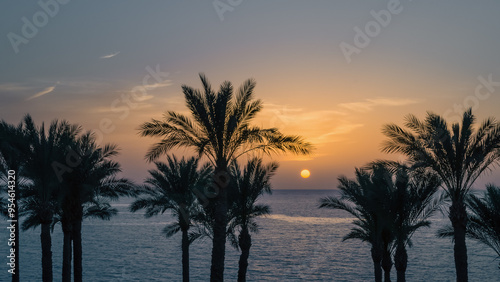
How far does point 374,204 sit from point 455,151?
4.68m

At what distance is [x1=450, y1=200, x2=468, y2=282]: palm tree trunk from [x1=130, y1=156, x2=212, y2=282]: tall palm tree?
46.8 ft

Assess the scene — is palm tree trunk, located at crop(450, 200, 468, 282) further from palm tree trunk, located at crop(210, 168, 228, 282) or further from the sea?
the sea

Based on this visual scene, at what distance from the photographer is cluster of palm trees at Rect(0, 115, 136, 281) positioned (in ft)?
61.6

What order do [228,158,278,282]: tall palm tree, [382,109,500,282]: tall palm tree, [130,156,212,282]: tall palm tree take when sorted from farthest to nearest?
[130,156,212,282]: tall palm tree < [228,158,278,282]: tall palm tree < [382,109,500,282]: tall palm tree

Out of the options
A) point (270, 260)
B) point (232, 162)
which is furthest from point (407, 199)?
point (270, 260)

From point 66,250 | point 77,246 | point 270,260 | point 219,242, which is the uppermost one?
point 219,242

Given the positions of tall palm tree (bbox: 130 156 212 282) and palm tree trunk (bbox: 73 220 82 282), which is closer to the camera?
palm tree trunk (bbox: 73 220 82 282)

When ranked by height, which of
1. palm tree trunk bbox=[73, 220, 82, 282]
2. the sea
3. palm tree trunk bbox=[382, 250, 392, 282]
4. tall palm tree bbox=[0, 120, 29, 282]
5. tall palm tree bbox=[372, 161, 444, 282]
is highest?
tall palm tree bbox=[0, 120, 29, 282]

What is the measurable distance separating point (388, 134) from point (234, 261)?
2010 inches

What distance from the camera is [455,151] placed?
17.9 meters

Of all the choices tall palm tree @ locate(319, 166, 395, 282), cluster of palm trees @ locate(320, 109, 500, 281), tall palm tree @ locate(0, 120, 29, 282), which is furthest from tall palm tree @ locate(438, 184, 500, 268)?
tall palm tree @ locate(0, 120, 29, 282)

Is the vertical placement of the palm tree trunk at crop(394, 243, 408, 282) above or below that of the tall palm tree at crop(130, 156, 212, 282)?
below

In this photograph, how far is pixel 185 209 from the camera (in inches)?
1075

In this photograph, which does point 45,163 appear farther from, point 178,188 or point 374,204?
point 374,204
